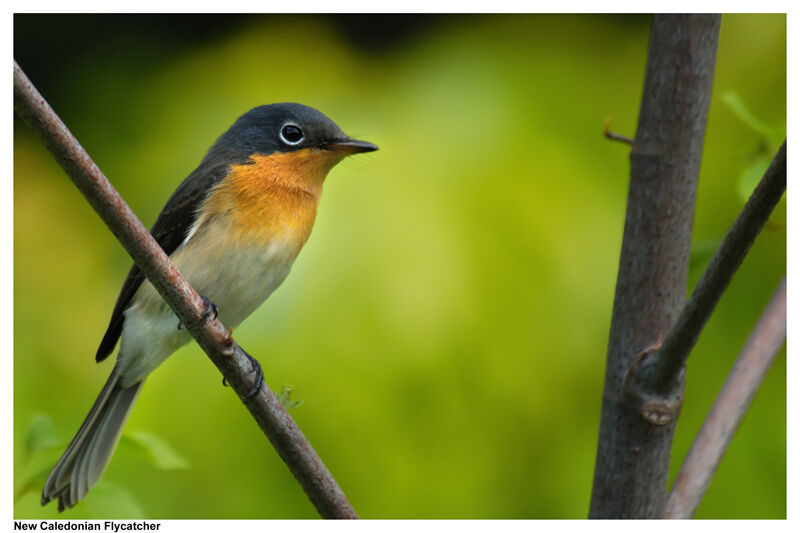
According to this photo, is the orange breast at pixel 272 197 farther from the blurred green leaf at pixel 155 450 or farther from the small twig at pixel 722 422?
the small twig at pixel 722 422

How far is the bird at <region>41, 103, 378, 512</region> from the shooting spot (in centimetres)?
270

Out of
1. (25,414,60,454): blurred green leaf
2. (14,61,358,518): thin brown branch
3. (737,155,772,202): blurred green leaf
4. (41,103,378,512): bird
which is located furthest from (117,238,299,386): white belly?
(737,155,772,202): blurred green leaf

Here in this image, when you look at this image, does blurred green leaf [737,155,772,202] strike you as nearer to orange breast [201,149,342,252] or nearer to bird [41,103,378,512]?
bird [41,103,378,512]

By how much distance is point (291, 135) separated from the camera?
2.92m

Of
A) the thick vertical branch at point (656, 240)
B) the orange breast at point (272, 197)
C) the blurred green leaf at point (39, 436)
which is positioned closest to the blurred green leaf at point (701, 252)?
the thick vertical branch at point (656, 240)

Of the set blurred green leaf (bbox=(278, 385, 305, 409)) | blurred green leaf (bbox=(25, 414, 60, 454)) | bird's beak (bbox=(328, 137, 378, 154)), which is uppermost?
bird's beak (bbox=(328, 137, 378, 154))

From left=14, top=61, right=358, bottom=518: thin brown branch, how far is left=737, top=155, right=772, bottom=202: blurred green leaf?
1.22 metres

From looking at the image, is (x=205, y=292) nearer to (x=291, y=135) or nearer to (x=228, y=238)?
(x=228, y=238)

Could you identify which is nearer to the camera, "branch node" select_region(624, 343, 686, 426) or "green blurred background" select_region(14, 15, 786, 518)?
"branch node" select_region(624, 343, 686, 426)

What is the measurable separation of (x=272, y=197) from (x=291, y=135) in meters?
0.26

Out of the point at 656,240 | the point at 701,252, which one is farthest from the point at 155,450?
the point at 701,252

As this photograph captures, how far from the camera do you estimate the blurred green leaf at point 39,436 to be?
6.84 ft

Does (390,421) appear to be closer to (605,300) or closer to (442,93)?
(605,300)

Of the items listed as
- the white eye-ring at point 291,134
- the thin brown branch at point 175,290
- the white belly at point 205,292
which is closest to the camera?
the thin brown branch at point 175,290
